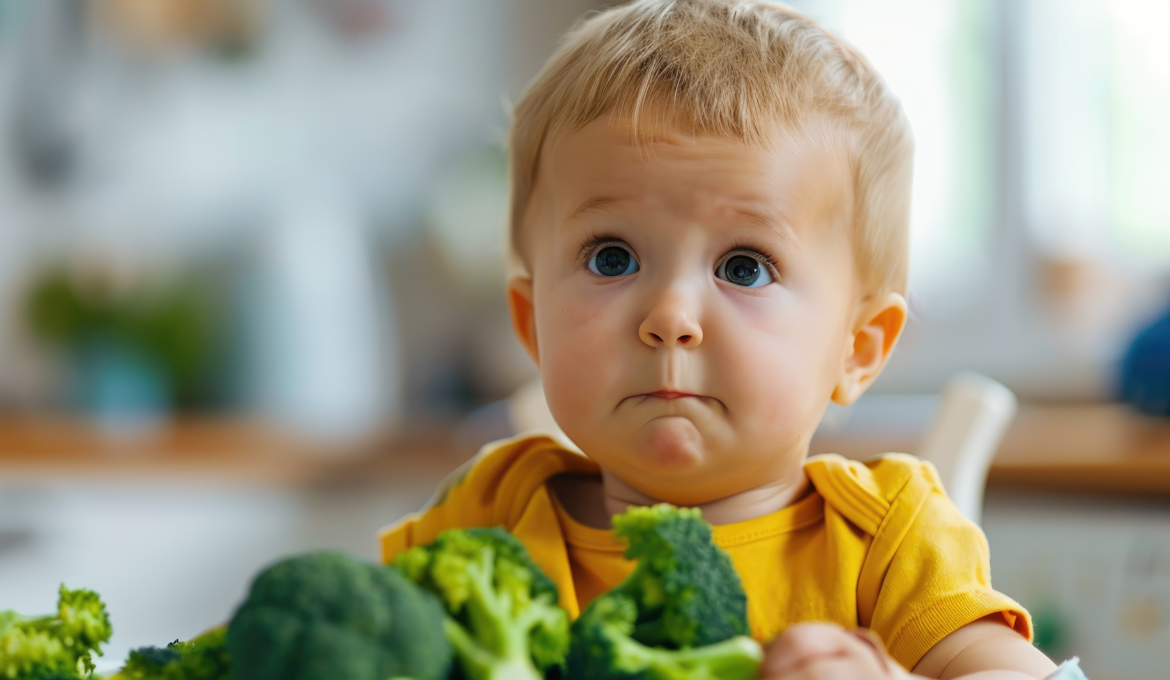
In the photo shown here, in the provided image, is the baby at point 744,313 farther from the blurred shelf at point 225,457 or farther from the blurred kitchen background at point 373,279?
the blurred shelf at point 225,457

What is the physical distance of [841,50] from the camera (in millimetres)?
893

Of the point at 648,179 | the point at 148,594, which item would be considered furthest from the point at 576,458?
the point at 148,594

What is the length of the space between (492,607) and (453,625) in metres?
0.02

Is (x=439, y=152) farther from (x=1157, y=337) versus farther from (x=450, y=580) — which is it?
(x=450, y=580)

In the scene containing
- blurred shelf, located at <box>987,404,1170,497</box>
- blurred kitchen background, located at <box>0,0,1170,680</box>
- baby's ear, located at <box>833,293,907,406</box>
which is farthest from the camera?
blurred kitchen background, located at <box>0,0,1170,680</box>

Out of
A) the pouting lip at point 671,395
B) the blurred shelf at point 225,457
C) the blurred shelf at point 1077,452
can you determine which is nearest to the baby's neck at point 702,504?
the pouting lip at point 671,395

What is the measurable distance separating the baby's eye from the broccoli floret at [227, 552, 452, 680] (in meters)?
A: 0.37

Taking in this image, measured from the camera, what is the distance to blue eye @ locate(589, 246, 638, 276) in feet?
2.65

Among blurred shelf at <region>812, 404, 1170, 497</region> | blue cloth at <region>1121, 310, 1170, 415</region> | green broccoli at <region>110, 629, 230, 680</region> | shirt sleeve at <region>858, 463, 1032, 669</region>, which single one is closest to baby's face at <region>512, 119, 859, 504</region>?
shirt sleeve at <region>858, 463, 1032, 669</region>

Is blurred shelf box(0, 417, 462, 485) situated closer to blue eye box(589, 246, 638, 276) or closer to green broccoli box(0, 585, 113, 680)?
blue eye box(589, 246, 638, 276)

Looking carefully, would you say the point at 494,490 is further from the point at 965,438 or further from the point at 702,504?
the point at 965,438

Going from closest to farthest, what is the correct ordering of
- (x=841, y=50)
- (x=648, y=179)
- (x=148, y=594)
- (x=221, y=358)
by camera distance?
(x=648, y=179)
(x=841, y=50)
(x=148, y=594)
(x=221, y=358)

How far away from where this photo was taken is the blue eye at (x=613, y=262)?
81 cm

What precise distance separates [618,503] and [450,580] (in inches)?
14.1
